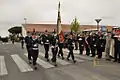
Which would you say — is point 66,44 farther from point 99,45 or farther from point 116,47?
point 116,47

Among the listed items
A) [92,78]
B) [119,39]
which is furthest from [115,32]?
[92,78]

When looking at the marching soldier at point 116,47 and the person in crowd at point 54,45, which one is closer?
the person in crowd at point 54,45

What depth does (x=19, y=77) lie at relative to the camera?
10.7 meters

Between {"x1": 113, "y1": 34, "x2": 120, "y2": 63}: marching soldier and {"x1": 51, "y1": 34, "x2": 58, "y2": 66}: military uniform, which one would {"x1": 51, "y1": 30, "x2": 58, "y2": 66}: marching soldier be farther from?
{"x1": 113, "y1": 34, "x2": 120, "y2": 63}: marching soldier

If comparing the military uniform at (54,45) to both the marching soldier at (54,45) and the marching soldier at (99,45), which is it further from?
the marching soldier at (99,45)

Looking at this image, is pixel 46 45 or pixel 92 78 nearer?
pixel 92 78

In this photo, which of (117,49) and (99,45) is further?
(99,45)

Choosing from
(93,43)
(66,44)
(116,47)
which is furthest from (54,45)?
(93,43)

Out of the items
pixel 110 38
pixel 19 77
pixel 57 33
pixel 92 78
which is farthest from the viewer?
pixel 110 38

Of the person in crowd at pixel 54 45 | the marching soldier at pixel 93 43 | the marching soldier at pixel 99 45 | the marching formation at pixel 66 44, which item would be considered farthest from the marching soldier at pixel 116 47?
the person in crowd at pixel 54 45

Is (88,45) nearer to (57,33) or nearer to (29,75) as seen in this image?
(57,33)

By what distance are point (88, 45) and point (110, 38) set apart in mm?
3566

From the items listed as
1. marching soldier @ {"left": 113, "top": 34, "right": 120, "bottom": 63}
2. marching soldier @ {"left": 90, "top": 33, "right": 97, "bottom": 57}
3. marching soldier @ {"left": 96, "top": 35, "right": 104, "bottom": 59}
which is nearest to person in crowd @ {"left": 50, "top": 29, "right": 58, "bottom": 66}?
marching soldier @ {"left": 113, "top": 34, "right": 120, "bottom": 63}

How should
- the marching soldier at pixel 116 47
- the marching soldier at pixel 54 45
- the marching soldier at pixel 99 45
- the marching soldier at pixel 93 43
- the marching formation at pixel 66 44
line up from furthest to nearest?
the marching soldier at pixel 93 43, the marching soldier at pixel 99 45, the marching soldier at pixel 116 47, the marching soldier at pixel 54 45, the marching formation at pixel 66 44
